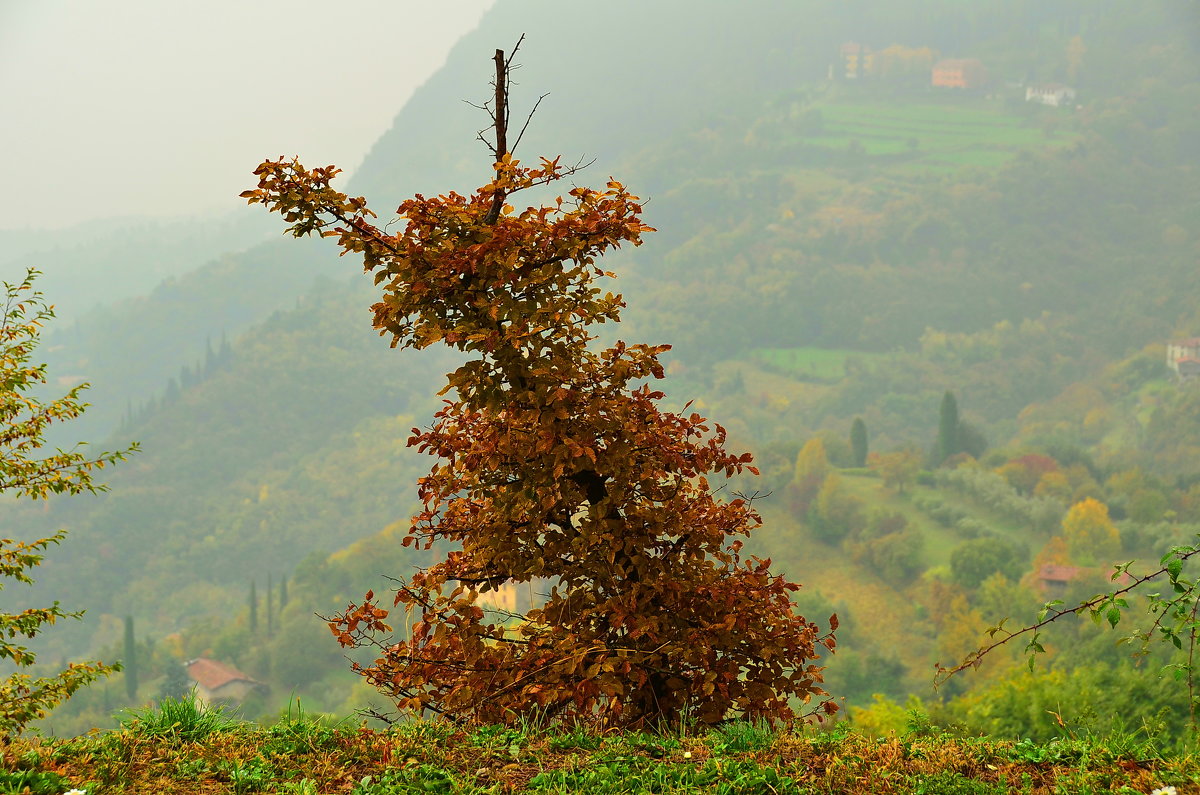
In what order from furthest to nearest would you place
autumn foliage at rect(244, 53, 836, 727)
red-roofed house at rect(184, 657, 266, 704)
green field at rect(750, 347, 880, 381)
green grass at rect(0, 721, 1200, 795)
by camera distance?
green field at rect(750, 347, 880, 381) → red-roofed house at rect(184, 657, 266, 704) → autumn foliage at rect(244, 53, 836, 727) → green grass at rect(0, 721, 1200, 795)

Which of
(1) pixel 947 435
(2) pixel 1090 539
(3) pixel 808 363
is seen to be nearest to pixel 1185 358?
(3) pixel 808 363

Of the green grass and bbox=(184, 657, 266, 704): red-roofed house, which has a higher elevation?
the green grass

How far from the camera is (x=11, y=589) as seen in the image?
141875mm

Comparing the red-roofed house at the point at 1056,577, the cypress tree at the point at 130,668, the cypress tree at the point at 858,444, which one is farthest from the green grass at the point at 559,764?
the cypress tree at the point at 858,444

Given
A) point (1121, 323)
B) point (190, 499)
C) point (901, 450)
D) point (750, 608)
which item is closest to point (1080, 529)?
point (901, 450)

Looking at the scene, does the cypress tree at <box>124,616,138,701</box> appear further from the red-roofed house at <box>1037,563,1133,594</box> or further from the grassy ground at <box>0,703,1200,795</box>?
the grassy ground at <box>0,703,1200,795</box>

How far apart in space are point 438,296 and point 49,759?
2741 millimetres

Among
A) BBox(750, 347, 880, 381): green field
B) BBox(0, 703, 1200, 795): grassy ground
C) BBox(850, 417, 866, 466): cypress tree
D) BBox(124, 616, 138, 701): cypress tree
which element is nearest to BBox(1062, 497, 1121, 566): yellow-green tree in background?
BBox(850, 417, 866, 466): cypress tree

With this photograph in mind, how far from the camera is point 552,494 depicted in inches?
199

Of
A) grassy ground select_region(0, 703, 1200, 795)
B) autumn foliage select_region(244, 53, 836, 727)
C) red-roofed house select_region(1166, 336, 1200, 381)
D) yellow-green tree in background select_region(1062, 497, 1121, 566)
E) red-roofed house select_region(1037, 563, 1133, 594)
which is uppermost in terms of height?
red-roofed house select_region(1166, 336, 1200, 381)

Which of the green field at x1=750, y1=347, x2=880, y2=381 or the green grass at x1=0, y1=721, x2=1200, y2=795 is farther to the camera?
the green field at x1=750, y1=347, x2=880, y2=381

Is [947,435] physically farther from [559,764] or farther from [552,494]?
[559,764]

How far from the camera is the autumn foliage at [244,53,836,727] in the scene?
4.85m

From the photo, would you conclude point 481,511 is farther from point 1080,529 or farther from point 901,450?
point 901,450
